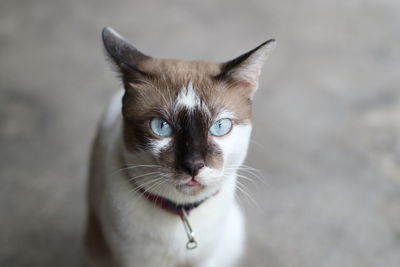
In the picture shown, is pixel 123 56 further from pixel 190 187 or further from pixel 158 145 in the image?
pixel 190 187

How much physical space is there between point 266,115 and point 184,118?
4.22ft

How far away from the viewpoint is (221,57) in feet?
9.37

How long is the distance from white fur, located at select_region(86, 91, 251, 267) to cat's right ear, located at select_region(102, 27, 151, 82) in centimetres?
17

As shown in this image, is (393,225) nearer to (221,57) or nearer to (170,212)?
(170,212)

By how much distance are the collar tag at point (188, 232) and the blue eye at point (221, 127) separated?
29 centimetres

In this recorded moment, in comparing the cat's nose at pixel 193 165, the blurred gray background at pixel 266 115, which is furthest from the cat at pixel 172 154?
the blurred gray background at pixel 266 115

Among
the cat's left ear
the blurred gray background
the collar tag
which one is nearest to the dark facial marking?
the cat's left ear

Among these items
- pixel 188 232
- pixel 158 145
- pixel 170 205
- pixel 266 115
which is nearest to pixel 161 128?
pixel 158 145

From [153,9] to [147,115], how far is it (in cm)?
201

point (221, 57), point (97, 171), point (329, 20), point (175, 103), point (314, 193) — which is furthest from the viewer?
point (329, 20)

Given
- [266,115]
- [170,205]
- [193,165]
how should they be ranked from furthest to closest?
[266,115] < [170,205] < [193,165]

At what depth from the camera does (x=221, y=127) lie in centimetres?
133

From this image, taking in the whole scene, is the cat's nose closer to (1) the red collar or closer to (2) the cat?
(2) the cat

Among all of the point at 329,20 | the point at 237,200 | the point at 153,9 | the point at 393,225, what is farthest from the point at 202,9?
the point at 393,225
